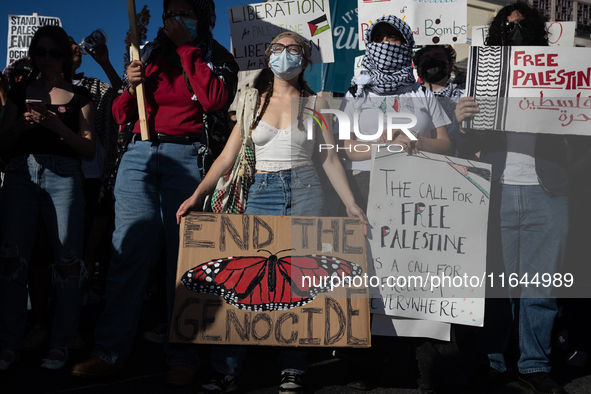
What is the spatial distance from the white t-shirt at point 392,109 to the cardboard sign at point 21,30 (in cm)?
446

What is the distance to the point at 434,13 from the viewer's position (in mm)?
4035

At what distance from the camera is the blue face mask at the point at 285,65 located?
265cm

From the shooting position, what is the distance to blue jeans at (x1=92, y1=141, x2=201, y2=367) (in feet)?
8.82

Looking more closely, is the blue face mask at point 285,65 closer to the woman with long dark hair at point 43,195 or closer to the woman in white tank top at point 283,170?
the woman in white tank top at point 283,170

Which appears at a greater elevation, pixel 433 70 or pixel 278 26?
pixel 278 26

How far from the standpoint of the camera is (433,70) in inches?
165

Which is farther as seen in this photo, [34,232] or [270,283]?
[34,232]

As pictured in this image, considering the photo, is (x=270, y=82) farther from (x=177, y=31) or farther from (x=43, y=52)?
(x=43, y=52)

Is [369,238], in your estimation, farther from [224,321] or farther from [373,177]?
[224,321]

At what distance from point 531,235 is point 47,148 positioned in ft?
9.53

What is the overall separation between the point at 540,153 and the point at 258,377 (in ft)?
6.87

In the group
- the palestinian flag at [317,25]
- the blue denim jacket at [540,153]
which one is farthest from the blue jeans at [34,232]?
the blue denim jacket at [540,153]

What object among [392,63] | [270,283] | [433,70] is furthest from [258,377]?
[433,70]

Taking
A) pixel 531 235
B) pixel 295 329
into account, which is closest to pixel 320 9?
pixel 531 235
